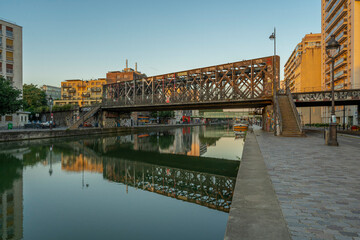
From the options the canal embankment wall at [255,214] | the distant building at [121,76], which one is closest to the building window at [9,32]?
the distant building at [121,76]

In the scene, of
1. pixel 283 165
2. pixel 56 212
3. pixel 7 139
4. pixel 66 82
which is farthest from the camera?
pixel 66 82

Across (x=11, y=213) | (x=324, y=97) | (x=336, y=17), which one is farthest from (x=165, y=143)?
(x=336, y=17)

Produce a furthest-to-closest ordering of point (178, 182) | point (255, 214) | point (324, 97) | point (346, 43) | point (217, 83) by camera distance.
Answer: point (346, 43)
point (217, 83)
point (324, 97)
point (178, 182)
point (255, 214)

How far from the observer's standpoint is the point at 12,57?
177 feet

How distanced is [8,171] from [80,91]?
10619 cm

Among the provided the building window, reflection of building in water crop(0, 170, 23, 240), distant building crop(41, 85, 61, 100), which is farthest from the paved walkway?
distant building crop(41, 85, 61, 100)

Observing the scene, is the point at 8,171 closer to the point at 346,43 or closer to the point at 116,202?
the point at 116,202

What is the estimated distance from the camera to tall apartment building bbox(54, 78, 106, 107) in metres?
109

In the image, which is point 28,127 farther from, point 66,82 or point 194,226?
point 66,82

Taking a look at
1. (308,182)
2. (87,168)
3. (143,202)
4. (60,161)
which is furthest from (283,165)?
(60,161)

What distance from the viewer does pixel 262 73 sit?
4028 cm

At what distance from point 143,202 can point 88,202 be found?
2.05 metres

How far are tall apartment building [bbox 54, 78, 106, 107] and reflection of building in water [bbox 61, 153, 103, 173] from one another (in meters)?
93.7

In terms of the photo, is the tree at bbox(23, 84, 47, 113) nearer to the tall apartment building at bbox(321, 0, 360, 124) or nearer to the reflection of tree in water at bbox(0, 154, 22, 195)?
the reflection of tree in water at bbox(0, 154, 22, 195)
